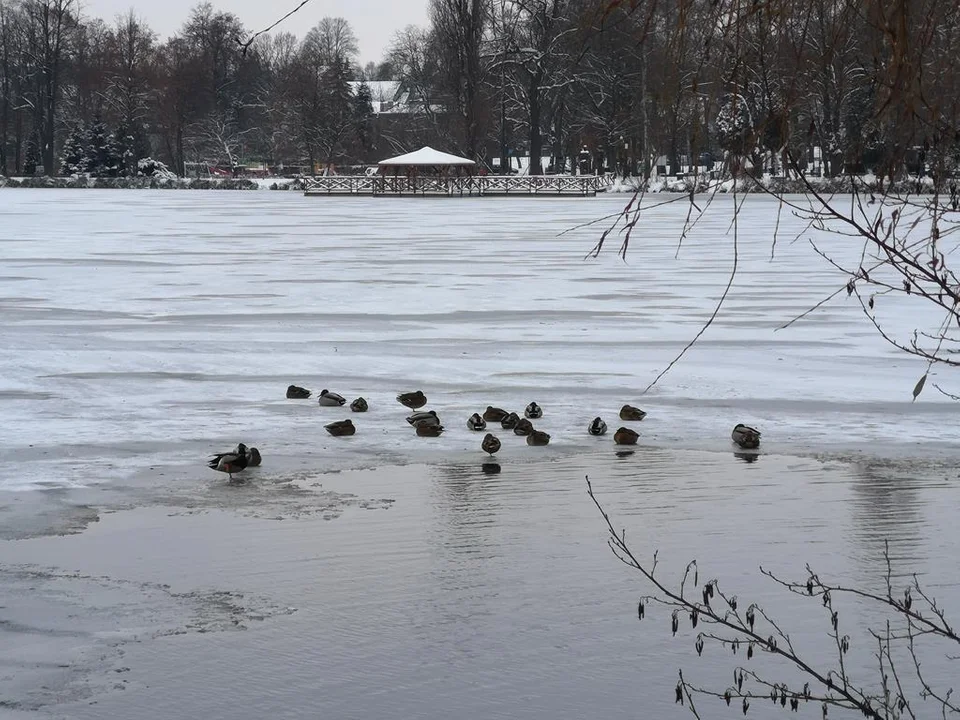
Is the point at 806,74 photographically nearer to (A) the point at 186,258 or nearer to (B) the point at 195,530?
(B) the point at 195,530

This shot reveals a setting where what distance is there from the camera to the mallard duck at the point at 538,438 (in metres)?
7.68

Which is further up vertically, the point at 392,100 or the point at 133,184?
the point at 392,100

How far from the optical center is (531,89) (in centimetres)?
7194

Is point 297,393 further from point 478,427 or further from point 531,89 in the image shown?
point 531,89

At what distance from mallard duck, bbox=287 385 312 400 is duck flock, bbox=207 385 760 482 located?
0.18m

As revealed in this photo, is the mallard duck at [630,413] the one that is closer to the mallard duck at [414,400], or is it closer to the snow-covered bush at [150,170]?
the mallard duck at [414,400]

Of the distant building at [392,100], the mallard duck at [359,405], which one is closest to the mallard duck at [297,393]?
the mallard duck at [359,405]

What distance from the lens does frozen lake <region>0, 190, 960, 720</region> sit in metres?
4.31

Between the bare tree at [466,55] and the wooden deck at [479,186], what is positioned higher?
the bare tree at [466,55]

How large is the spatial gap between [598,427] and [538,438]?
43 centimetres

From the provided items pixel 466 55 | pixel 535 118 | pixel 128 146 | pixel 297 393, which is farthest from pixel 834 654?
pixel 128 146

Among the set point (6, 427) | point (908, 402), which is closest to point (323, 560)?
point (6, 427)

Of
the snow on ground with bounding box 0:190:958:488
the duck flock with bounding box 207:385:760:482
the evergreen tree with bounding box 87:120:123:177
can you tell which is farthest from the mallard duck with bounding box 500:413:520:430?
the evergreen tree with bounding box 87:120:123:177

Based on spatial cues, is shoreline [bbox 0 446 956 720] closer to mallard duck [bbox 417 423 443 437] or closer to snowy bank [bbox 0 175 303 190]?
mallard duck [bbox 417 423 443 437]
